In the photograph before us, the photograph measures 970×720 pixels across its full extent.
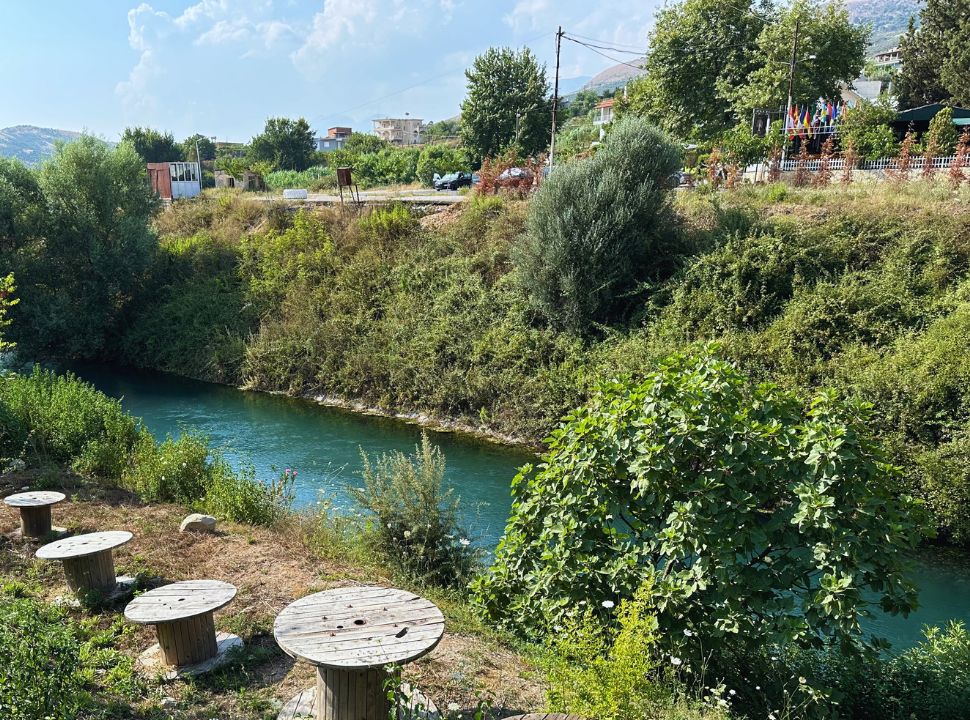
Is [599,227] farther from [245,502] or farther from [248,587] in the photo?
[248,587]

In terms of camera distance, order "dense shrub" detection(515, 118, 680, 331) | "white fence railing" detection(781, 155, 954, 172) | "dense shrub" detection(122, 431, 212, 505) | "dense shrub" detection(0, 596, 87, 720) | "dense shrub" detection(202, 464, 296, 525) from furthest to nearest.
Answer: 1. "white fence railing" detection(781, 155, 954, 172)
2. "dense shrub" detection(515, 118, 680, 331)
3. "dense shrub" detection(122, 431, 212, 505)
4. "dense shrub" detection(202, 464, 296, 525)
5. "dense shrub" detection(0, 596, 87, 720)

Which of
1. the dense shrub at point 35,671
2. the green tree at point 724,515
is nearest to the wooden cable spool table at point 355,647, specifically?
the dense shrub at point 35,671

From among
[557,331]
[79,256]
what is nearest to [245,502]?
[557,331]

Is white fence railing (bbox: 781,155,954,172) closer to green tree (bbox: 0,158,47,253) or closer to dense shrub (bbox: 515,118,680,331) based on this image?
dense shrub (bbox: 515,118,680,331)

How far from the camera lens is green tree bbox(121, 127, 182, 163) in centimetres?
6222

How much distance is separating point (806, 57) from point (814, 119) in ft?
10.6

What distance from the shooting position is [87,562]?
634 cm

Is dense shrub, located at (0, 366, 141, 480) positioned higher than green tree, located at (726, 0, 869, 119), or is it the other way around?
green tree, located at (726, 0, 869, 119)

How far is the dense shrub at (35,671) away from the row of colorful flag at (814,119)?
26.3 metres

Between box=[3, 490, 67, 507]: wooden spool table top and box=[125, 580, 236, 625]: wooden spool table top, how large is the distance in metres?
2.93

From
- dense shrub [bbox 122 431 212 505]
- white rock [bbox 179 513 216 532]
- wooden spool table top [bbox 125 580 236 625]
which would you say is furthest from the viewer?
dense shrub [bbox 122 431 212 505]

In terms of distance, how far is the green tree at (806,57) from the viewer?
28.7 metres

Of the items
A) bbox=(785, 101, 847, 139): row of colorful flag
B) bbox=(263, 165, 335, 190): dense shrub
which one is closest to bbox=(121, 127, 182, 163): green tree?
bbox=(263, 165, 335, 190): dense shrub

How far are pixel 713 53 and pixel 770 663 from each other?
32480 millimetres
